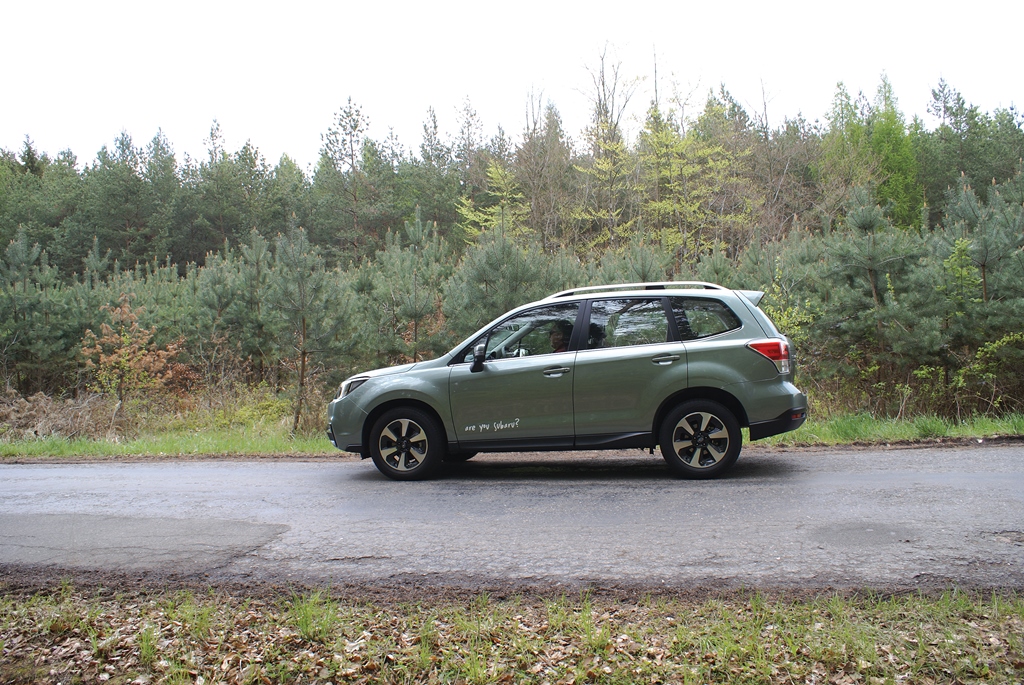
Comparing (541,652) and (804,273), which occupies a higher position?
(804,273)

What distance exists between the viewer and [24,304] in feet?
57.7

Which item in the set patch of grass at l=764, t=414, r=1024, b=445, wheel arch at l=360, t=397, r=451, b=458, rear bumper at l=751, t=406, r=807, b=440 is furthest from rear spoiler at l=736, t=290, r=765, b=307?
wheel arch at l=360, t=397, r=451, b=458

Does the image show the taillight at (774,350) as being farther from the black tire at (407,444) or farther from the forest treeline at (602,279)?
the forest treeline at (602,279)

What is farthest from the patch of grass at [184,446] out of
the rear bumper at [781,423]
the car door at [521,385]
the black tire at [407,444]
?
the rear bumper at [781,423]

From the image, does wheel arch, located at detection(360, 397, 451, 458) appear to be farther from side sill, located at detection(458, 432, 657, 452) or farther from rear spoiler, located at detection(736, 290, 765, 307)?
rear spoiler, located at detection(736, 290, 765, 307)

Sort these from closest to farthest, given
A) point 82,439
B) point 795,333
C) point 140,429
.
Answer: point 795,333, point 82,439, point 140,429

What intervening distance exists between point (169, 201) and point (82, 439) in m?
38.4

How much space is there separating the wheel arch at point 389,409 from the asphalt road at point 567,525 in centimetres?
53

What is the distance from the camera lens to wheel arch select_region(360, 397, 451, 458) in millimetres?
8094

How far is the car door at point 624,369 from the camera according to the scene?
7387 mm

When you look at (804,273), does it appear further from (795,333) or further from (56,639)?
(56,639)

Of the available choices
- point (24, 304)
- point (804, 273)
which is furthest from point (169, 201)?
point (804, 273)

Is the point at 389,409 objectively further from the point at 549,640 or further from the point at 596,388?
the point at 549,640

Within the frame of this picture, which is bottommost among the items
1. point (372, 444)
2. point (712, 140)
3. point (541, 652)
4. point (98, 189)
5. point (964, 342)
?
point (541, 652)
